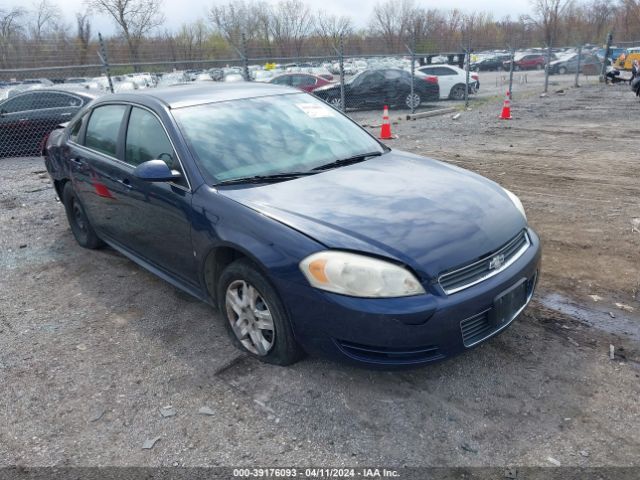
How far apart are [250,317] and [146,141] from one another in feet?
5.37

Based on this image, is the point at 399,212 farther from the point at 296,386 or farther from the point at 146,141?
the point at 146,141

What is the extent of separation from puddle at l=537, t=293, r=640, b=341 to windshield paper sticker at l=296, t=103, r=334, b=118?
2.23 meters

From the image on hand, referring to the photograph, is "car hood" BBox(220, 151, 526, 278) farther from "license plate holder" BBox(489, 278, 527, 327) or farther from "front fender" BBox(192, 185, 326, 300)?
"license plate holder" BBox(489, 278, 527, 327)

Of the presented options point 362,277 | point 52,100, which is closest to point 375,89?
point 52,100

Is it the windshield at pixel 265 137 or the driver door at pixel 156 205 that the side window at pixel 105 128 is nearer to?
the driver door at pixel 156 205

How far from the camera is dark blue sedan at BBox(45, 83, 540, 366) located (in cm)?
261

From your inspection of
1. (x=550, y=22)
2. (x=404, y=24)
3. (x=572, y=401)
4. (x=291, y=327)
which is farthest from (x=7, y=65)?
(x=550, y=22)

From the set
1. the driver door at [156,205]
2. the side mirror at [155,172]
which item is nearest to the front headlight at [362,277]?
the driver door at [156,205]

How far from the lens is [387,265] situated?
2586mm

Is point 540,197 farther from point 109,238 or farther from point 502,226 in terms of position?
point 109,238

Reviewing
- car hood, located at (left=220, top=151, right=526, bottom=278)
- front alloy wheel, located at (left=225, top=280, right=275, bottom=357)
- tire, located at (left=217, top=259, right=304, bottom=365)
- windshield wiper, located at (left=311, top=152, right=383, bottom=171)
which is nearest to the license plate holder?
car hood, located at (left=220, top=151, right=526, bottom=278)

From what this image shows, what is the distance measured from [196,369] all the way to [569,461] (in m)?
2.12

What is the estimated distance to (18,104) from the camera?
35.7ft

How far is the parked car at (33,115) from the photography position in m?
10.8
